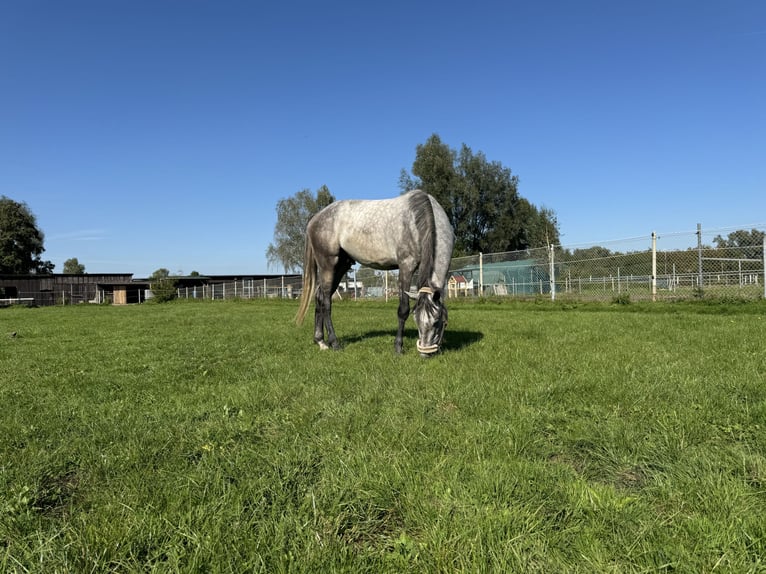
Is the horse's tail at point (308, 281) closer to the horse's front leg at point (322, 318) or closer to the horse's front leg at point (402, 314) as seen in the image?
the horse's front leg at point (322, 318)

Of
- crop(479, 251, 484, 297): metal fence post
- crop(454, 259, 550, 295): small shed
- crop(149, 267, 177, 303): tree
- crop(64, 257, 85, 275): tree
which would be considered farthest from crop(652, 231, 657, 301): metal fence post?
crop(64, 257, 85, 275): tree

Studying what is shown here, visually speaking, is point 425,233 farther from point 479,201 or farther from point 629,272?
point 479,201

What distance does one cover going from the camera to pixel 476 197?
44.0m

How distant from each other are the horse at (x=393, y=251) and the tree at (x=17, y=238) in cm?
6843

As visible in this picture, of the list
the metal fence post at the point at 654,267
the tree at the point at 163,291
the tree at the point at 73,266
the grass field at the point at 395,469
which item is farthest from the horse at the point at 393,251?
the tree at the point at 73,266

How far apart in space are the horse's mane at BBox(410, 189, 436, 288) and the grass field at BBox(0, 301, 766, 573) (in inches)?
57.6

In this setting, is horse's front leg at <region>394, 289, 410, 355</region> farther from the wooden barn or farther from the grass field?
the wooden barn

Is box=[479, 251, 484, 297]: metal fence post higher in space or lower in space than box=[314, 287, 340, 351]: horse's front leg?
higher

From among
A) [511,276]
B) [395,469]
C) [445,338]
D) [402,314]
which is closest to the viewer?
[395,469]

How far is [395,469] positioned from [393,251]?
4.19m

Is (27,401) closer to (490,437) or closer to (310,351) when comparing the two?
(310,351)

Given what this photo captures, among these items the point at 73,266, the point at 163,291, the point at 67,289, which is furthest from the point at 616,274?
the point at 73,266

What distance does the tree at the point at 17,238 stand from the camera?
2199 inches

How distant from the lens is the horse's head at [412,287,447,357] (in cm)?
504
